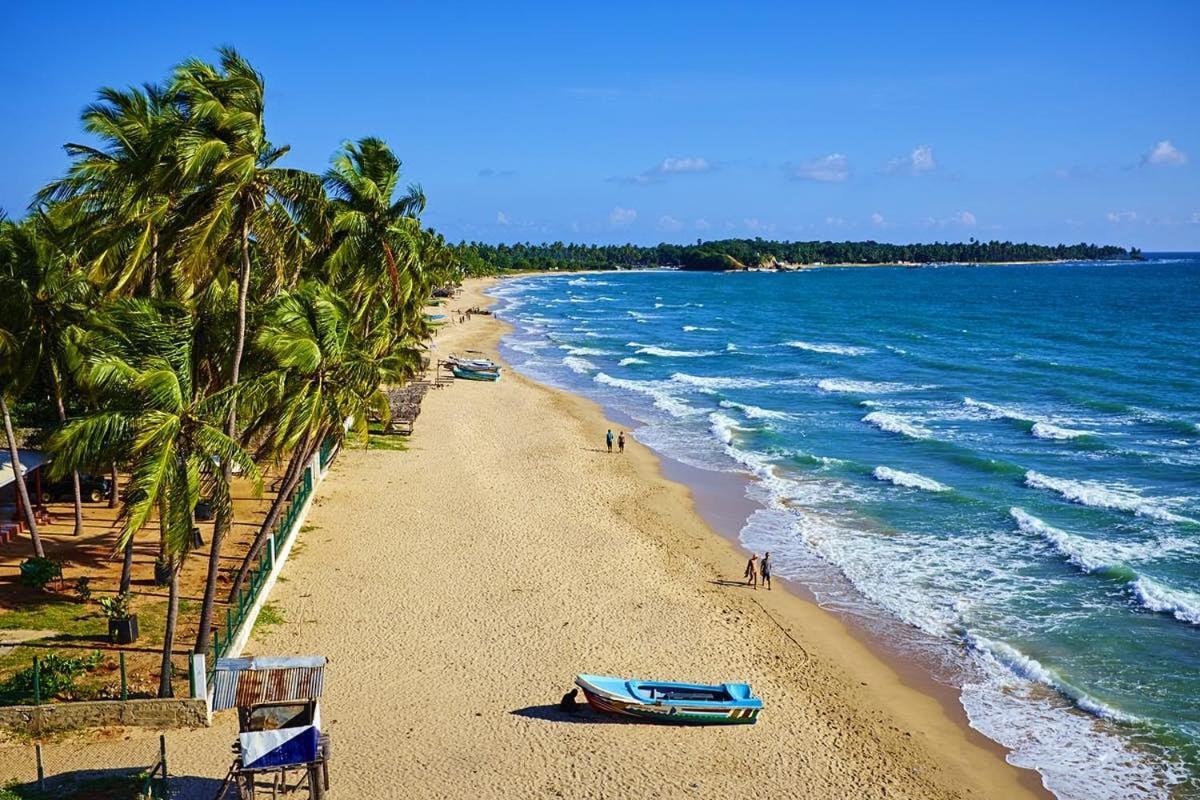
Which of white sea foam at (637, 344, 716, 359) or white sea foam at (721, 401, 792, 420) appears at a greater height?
white sea foam at (637, 344, 716, 359)

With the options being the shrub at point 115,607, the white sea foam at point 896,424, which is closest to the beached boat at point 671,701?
the shrub at point 115,607

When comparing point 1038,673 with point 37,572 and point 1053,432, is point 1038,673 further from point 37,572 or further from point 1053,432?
point 1053,432

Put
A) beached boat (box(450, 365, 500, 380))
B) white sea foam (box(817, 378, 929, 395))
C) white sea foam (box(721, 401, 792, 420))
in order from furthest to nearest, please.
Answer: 1. beached boat (box(450, 365, 500, 380))
2. white sea foam (box(817, 378, 929, 395))
3. white sea foam (box(721, 401, 792, 420))

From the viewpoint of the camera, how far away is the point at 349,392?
1669 cm

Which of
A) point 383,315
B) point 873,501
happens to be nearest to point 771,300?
point 873,501

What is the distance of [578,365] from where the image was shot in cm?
6600

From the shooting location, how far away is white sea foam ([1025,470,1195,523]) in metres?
30.4

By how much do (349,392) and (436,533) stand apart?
11379 millimetres

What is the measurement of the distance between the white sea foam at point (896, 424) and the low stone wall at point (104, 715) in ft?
106

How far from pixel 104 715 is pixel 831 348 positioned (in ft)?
215

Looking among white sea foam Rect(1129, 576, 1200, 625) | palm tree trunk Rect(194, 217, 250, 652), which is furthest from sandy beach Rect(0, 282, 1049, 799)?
white sea foam Rect(1129, 576, 1200, 625)

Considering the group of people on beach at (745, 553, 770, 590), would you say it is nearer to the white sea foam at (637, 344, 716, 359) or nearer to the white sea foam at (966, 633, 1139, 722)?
the white sea foam at (966, 633, 1139, 722)

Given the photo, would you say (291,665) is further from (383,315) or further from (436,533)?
(436,533)

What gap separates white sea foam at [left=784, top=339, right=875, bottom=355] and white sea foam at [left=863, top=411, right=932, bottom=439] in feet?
85.4
